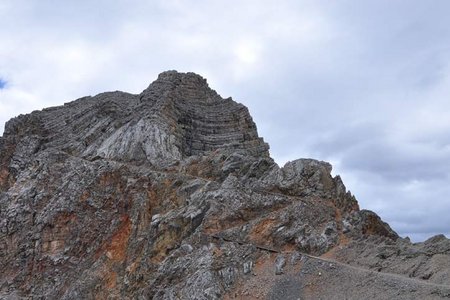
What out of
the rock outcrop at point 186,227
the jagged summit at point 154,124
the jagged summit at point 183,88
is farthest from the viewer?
the jagged summit at point 183,88

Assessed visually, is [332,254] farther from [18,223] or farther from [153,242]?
[18,223]

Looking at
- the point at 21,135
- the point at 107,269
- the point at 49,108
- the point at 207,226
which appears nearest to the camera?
the point at 207,226

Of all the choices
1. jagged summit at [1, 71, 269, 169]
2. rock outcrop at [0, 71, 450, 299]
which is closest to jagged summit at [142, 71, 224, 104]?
jagged summit at [1, 71, 269, 169]

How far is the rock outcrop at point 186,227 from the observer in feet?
72.5

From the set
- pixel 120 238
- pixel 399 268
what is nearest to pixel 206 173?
pixel 120 238

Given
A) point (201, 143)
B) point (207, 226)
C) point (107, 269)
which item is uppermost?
point (201, 143)

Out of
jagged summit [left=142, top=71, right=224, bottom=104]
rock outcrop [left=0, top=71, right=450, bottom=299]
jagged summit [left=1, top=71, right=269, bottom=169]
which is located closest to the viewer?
rock outcrop [left=0, top=71, right=450, bottom=299]

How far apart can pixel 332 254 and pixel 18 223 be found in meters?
22.2

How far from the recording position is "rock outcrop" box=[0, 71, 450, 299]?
2211 cm

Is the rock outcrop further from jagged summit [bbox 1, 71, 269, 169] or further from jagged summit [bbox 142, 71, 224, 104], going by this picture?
jagged summit [bbox 142, 71, 224, 104]

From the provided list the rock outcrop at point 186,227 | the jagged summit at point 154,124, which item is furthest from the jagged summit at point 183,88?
the rock outcrop at point 186,227

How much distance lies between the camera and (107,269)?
29.4 metres

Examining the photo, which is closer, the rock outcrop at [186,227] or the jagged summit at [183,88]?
the rock outcrop at [186,227]

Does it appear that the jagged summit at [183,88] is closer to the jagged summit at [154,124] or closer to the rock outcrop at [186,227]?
the jagged summit at [154,124]
